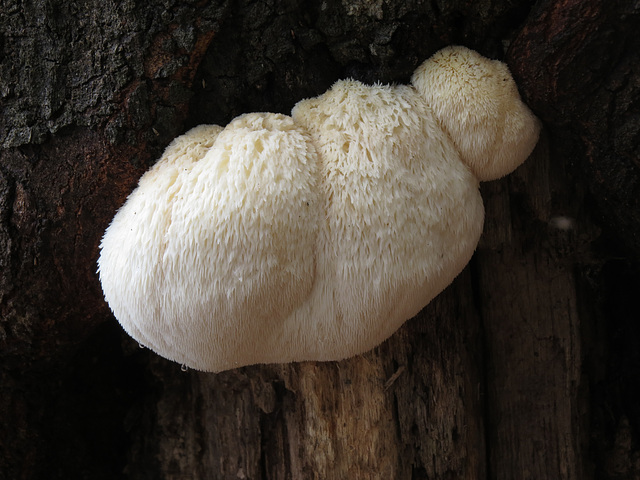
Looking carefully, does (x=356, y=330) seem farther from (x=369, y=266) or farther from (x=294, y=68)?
(x=294, y=68)

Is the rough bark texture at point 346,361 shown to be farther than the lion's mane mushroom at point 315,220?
Yes

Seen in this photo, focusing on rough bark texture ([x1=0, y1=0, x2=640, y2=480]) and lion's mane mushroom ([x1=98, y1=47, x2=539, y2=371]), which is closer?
lion's mane mushroom ([x1=98, y1=47, x2=539, y2=371])

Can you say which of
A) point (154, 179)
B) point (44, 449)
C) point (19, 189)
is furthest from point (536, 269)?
point (44, 449)

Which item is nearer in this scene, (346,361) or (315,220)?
(315,220)

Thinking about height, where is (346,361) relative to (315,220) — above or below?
below
